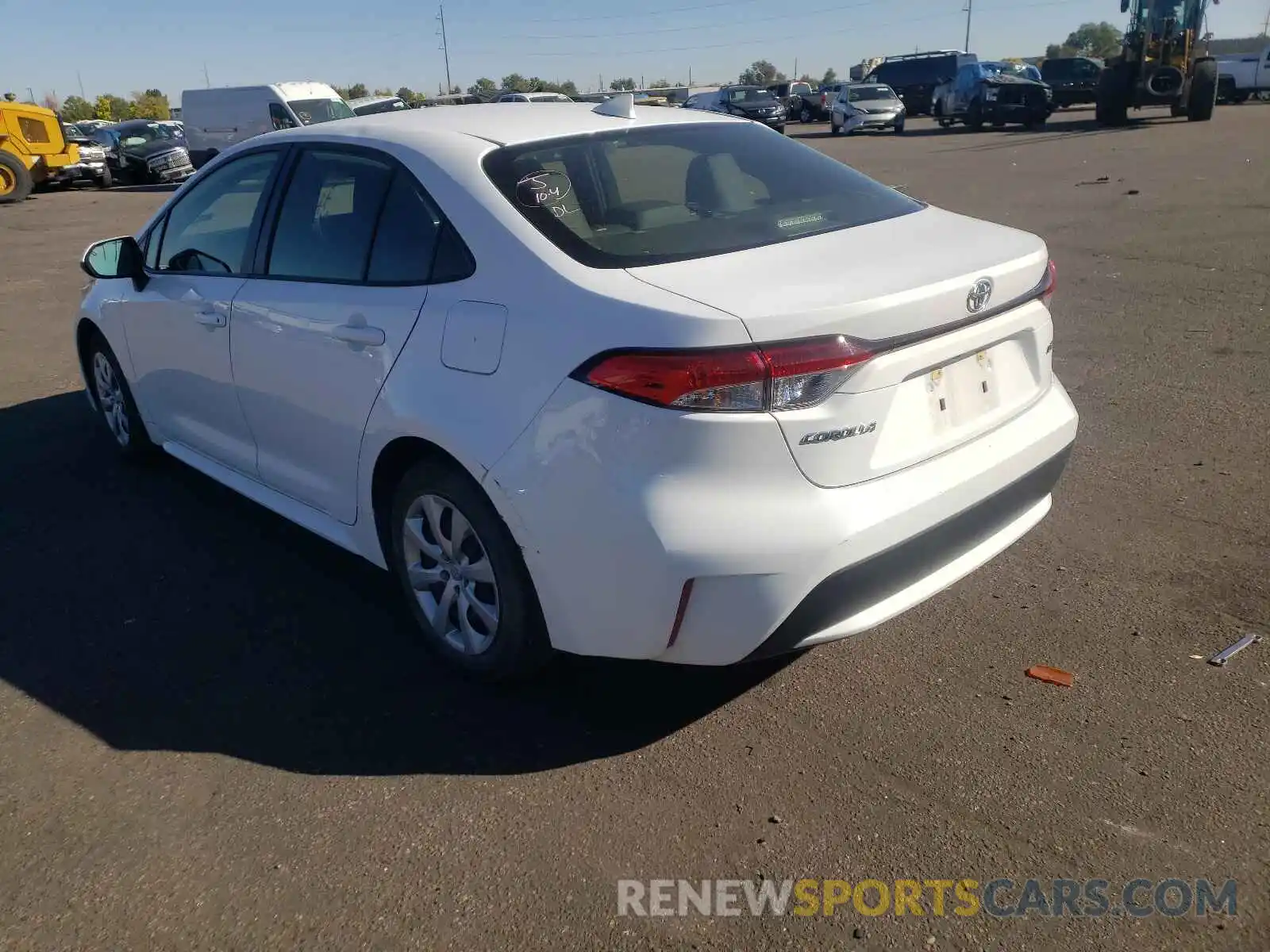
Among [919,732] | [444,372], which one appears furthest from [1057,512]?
[444,372]

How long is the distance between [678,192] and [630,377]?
120 centimetres

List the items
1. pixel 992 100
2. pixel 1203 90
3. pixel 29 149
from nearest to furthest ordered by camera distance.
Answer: pixel 29 149
pixel 1203 90
pixel 992 100

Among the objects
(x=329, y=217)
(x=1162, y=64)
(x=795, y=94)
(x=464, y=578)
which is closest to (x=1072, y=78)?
(x=1162, y=64)

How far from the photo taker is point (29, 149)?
76.6 feet

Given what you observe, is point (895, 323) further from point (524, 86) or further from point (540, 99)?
point (524, 86)

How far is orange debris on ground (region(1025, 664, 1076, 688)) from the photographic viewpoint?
3.31m

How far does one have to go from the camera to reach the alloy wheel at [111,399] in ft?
18.4

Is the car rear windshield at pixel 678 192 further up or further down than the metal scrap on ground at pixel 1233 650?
further up

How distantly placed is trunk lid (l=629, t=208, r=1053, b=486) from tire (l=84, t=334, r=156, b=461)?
11.9ft

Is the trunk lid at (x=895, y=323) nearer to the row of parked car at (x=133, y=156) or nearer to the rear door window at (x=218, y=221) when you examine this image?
the rear door window at (x=218, y=221)

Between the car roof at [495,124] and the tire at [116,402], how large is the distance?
188 cm

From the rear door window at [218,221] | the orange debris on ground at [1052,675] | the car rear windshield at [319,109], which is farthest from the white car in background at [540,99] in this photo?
the car rear windshield at [319,109]

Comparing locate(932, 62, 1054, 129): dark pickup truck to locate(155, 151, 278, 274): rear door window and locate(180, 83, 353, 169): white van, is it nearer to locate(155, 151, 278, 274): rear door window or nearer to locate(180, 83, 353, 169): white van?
locate(180, 83, 353, 169): white van

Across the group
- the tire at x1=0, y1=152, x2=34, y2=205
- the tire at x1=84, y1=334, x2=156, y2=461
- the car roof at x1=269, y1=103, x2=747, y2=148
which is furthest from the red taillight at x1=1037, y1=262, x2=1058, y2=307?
the tire at x1=0, y1=152, x2=34, y2=205
